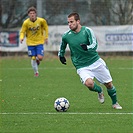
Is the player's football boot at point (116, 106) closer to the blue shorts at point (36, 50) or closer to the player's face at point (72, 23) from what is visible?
the player's face at point (72, 23)

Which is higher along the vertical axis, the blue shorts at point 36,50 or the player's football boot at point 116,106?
the blue shorts at point 36,50

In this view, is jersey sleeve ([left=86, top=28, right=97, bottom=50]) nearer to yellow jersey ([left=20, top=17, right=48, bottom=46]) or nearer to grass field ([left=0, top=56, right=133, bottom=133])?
grass field ([left=0, top=56, right=133, bottom=133])

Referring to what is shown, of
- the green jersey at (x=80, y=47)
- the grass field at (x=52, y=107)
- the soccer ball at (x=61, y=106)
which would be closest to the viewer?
the grass field at (x=52, y=107)

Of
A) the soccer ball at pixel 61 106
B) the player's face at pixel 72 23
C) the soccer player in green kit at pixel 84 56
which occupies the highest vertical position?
the player's face at pixel 72 23

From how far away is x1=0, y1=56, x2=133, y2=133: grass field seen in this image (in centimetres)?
794

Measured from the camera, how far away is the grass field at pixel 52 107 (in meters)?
7.94

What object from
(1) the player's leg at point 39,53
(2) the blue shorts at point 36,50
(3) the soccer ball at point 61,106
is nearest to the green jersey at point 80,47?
(3) the soccer ball at point 61,106

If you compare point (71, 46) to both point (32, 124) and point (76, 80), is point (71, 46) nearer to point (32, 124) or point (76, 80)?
point (32, 124)

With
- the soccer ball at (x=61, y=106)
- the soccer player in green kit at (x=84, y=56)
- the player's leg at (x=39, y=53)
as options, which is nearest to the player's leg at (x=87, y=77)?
the soccer player in green kit at (x=84, y=56)

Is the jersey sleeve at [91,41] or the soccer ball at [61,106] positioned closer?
the soccer ball at [61,106]

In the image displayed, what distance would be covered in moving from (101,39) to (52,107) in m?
15.2

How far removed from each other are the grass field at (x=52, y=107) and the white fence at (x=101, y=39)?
6.77 metres

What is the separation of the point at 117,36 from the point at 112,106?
15.2 meters

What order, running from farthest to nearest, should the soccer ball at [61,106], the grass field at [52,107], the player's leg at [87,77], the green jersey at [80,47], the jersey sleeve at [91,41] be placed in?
the green jersey at [80,47] → the player's leg at [87,77] → the jersey sleeve at [91,41] → the soccer ball at [61,106] → the grass field at [52,107]
